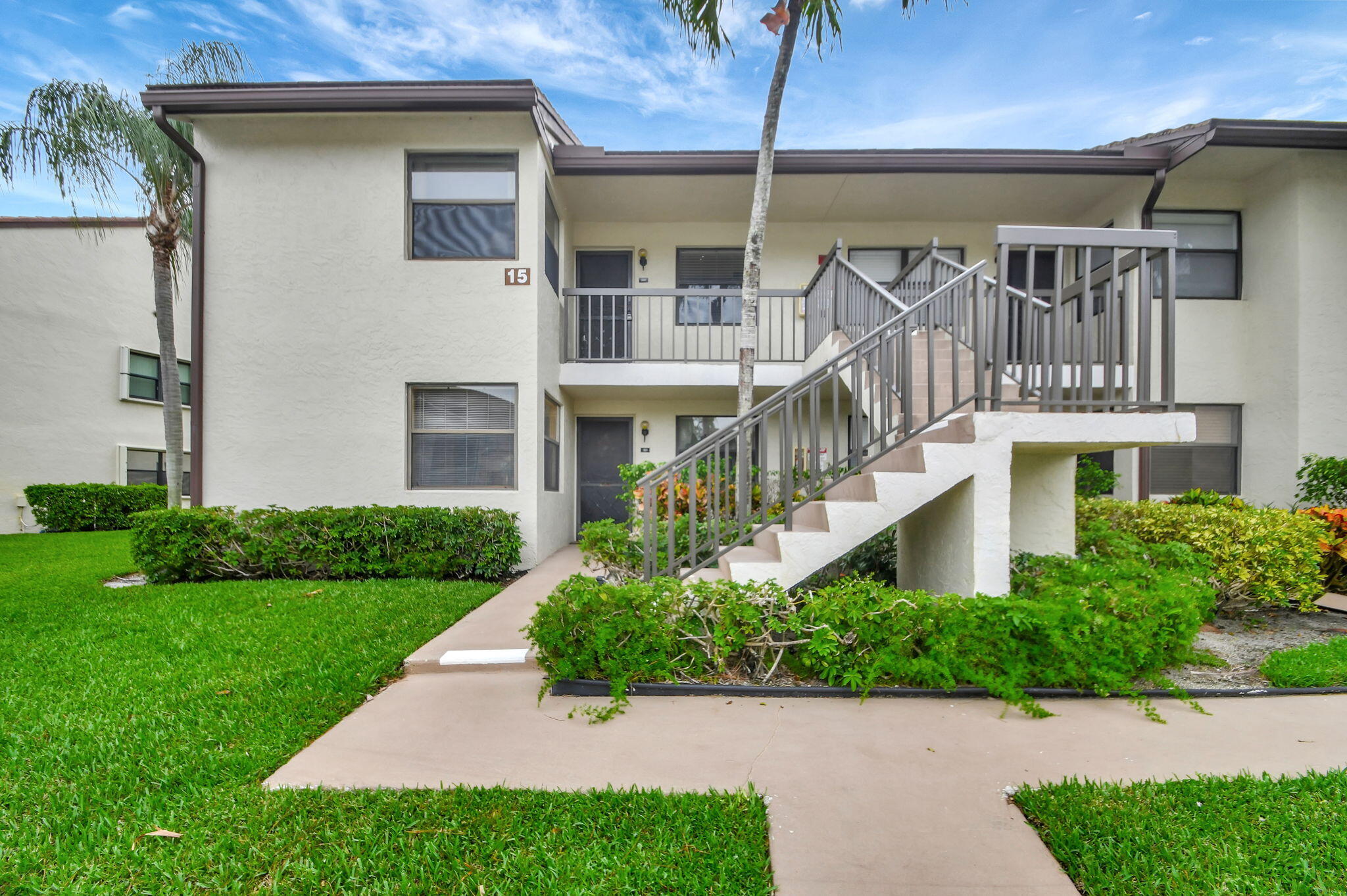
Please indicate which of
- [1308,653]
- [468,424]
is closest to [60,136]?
[468,424]

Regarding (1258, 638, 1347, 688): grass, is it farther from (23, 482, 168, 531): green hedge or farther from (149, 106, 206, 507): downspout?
(23, 482, 168, 531): green hedge

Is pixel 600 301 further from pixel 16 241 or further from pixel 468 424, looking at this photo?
pixel 16 241

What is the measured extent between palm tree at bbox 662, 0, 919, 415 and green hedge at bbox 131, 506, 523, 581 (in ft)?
11.4

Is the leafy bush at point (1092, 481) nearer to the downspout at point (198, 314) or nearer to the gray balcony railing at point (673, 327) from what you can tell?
the gray balcony railing at point (673, 327)

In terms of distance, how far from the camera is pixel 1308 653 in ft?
13.5

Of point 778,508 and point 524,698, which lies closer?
point 524,698

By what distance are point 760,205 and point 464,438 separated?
4481mm

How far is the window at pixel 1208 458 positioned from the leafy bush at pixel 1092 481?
3.16ft

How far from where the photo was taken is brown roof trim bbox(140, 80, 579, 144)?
705cm

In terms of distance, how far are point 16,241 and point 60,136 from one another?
6.66 meters

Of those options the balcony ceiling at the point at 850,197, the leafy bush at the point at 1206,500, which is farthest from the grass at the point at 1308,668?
the balcony ceiling at the point at 850,197

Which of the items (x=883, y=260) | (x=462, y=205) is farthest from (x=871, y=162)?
(x=462, y=205)

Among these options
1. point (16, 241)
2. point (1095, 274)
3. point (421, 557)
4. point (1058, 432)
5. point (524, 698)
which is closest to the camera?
point (524, 698)

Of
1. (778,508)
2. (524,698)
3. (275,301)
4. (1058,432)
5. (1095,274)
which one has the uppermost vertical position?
(275,301)
